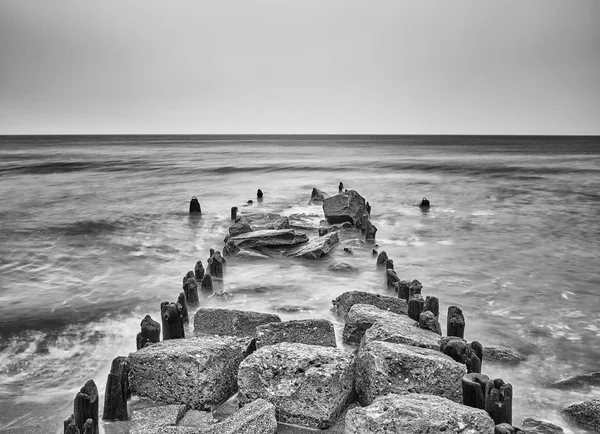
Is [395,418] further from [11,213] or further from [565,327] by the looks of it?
[11,213]

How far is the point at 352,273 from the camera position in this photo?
1088 centimetres

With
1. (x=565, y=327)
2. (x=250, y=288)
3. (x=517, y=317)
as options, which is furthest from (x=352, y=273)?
(x=565, y=327)

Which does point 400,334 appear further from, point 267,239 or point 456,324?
point 267,239

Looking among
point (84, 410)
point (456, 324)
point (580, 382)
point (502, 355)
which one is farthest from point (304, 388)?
point (580, 382)

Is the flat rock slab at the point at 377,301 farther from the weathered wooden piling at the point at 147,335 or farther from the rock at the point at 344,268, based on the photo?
the weathered wooden piling at the point at 147,335

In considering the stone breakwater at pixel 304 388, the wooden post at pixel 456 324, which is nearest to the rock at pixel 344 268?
the wooden post at pixel 456 324

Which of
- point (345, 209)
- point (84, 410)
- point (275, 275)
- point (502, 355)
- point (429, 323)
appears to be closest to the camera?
point (84, 410)

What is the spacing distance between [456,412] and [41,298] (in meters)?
8.73

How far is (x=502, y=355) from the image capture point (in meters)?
6.92

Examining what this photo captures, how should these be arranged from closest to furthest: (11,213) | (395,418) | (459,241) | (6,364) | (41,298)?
(395,418), (6,364), (41,298), (459,241), (11,213)

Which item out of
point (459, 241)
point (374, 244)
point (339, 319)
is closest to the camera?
point (339, 319)

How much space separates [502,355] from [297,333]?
10.3ft

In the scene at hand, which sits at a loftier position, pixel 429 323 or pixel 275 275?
pixel 429 323

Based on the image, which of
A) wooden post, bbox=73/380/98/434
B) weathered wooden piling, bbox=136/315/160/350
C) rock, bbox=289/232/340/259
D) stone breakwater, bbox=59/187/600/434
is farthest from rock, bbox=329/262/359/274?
wooden post, bbox=73/380/98/434
